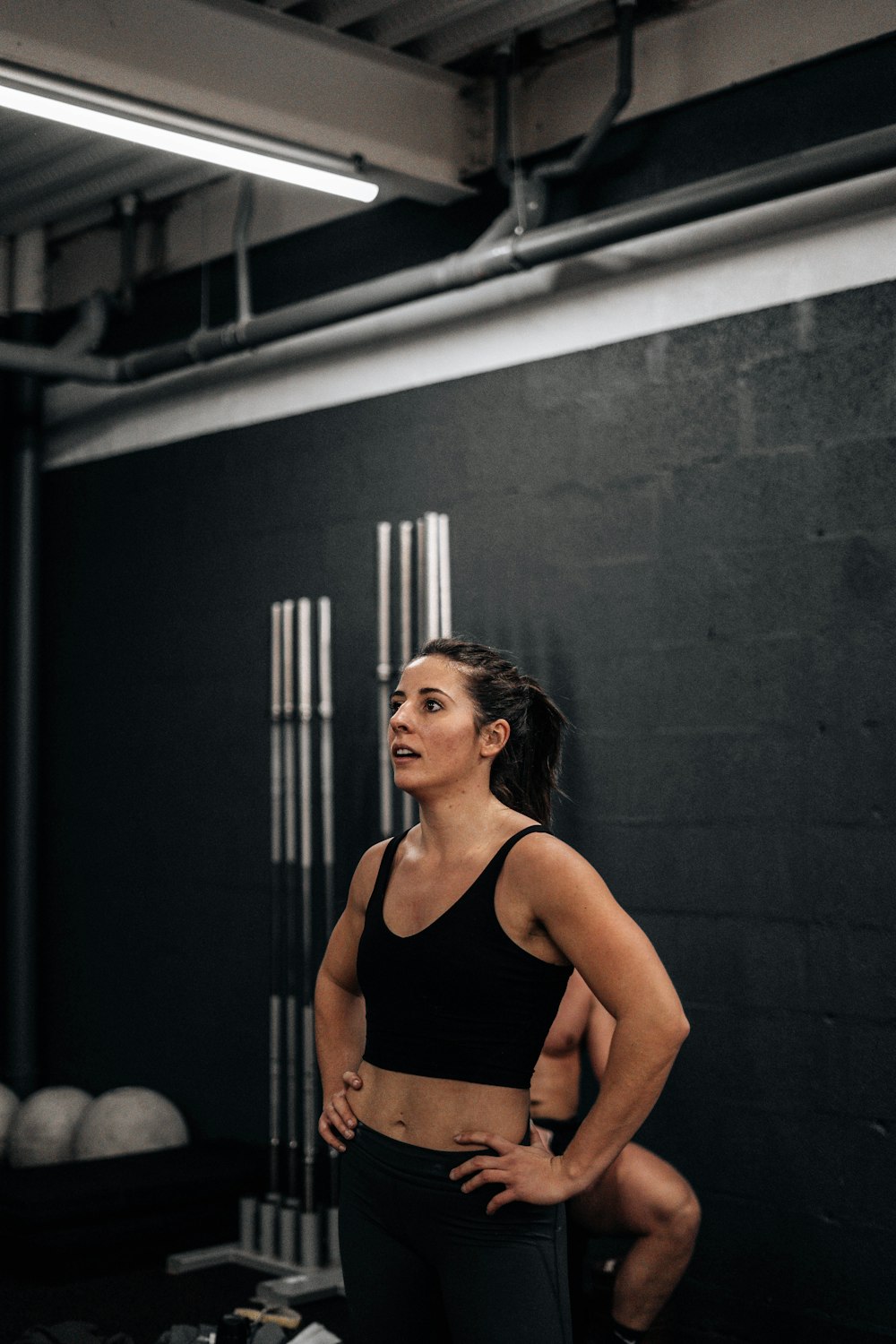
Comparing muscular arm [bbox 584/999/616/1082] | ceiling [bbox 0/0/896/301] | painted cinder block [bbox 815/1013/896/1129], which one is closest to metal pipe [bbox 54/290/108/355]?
ceiling [bbox 0/0/896/301]

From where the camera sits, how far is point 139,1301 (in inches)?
157

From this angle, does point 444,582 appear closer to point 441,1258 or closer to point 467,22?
point 467,22

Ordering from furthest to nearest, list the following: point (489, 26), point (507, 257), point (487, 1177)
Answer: point (489, 26), point (507, 257), point (487, 1177)

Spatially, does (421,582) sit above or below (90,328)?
below

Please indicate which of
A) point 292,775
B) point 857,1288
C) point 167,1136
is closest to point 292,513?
point 292,775

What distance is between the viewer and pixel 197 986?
202 inches

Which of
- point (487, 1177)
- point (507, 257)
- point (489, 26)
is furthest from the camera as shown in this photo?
point (489, 26)

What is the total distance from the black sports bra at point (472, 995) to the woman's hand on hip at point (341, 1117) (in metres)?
0.11

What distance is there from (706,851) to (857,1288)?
1.03m

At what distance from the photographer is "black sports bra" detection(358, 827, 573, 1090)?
79.3 inches

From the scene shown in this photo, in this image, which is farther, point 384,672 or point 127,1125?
point 127,1125

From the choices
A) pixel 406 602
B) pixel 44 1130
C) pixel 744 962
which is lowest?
pixel 44 1130

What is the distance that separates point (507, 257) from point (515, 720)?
2.12 metres

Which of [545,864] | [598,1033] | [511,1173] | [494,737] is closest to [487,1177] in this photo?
[511,1173]
